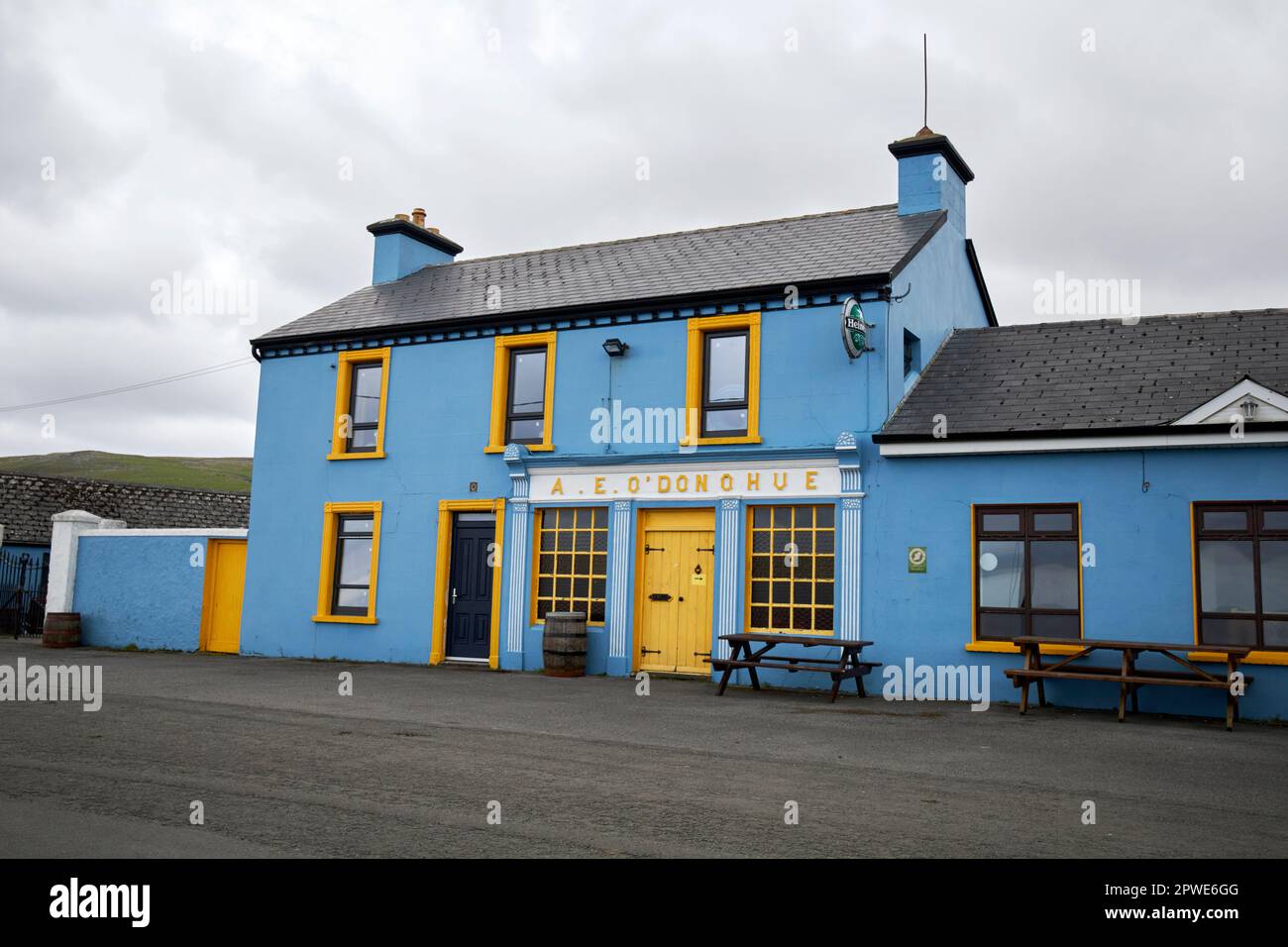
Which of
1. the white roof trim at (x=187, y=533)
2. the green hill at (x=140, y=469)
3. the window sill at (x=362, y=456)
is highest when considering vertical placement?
the green hill at (x=140, y=469)

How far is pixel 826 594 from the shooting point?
1513 cm

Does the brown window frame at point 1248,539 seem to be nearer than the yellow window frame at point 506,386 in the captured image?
Yes

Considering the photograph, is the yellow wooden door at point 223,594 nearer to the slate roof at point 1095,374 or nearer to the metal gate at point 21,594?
the metal gate at point 21,594

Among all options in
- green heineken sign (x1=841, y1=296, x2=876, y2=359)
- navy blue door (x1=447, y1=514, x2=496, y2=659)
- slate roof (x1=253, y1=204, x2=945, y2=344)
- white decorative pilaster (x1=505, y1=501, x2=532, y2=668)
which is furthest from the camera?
navy blue door (x1=447, y1=514, x2=496, y2=659)

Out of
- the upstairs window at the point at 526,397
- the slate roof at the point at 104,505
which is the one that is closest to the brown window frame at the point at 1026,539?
the upstairs window at the point at 526,397

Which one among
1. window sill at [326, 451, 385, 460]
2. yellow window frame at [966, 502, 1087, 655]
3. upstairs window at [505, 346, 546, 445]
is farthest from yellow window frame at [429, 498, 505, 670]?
yellow window frame at [966, 502, 1087, 655]

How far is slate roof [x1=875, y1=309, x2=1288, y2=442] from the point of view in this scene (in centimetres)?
1380

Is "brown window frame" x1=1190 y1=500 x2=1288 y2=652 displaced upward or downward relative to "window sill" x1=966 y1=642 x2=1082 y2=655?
upward

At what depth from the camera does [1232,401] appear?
12.8 meters

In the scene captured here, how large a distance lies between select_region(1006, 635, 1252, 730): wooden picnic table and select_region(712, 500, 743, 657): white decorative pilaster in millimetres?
4098

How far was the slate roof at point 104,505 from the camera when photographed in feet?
99.9

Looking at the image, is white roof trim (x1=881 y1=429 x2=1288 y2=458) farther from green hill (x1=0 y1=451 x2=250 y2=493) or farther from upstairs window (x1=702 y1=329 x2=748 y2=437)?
green hill (x1=0 y1=451 x2=250 y2=493)

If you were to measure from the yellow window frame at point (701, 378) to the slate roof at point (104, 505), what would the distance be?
20871 millimetres
